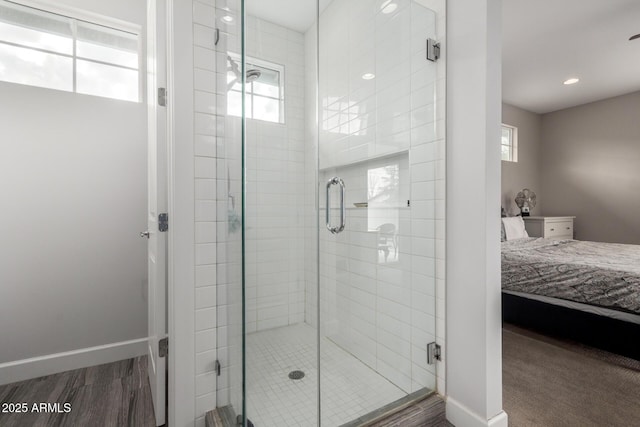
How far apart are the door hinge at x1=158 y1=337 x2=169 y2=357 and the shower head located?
126 cm

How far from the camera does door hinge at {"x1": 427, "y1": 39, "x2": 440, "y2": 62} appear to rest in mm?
1491

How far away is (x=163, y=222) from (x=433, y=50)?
5.23ft

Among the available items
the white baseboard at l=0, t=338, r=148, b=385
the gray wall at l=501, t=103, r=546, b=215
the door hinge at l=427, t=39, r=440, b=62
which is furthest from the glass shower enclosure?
the gray wall at l=501, t=103, r=546, b=215

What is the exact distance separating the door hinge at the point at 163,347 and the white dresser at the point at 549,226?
5092 mm

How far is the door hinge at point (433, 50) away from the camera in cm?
149

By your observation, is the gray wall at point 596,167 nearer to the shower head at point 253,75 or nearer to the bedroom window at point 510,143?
the bedroom window at point 510,143

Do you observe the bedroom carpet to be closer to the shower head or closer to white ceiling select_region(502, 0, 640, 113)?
the shower head

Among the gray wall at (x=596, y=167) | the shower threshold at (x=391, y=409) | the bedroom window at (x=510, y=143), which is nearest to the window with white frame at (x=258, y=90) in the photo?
the shower threshold at (x=391, y=409)

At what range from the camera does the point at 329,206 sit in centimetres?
154

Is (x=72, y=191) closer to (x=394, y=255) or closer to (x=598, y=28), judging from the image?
(x=394, y=255)

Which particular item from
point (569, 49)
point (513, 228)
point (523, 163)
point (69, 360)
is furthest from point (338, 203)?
point (523, 163)

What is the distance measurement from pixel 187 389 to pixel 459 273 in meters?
1.37

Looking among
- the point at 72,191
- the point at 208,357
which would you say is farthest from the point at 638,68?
the point at 72,191

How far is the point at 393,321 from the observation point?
1.63 m
